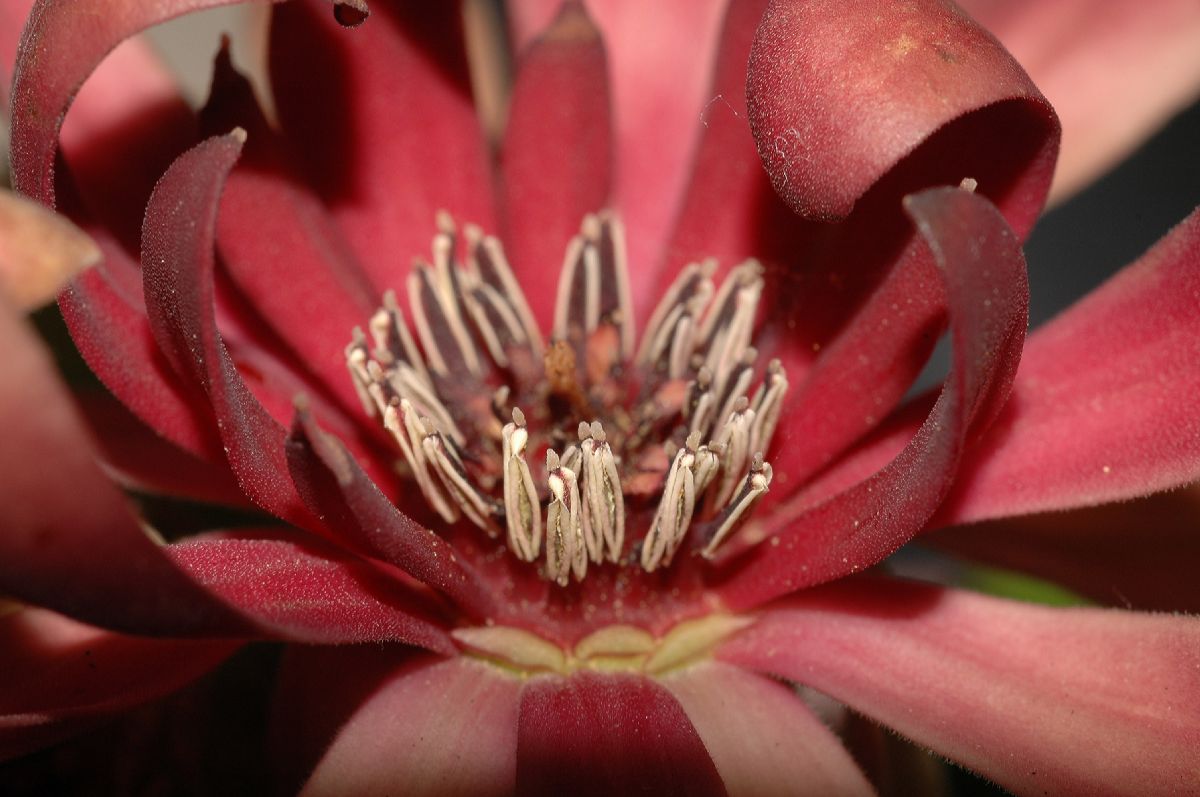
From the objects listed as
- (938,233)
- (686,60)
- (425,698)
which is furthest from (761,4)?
(425,698)

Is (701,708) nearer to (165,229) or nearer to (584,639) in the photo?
(584,639)

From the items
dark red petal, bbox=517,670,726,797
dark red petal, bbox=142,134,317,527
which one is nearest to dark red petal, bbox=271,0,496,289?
dark red petal, bbox=142,134,317,527

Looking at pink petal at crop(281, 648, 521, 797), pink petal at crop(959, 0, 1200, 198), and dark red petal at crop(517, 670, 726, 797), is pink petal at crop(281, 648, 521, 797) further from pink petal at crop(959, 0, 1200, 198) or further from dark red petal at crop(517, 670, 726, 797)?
pink petal at crop(959, 0, 1200, 198)

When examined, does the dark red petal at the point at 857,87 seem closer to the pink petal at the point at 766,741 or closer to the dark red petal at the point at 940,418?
the dark red petal at the point at 940,418

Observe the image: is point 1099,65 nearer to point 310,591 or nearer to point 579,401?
point 579,401

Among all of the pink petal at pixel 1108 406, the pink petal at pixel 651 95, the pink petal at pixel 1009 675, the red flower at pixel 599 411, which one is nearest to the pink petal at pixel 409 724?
the red flower at pixel 599 411

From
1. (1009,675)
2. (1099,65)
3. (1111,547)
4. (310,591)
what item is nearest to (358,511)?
(310,591)
